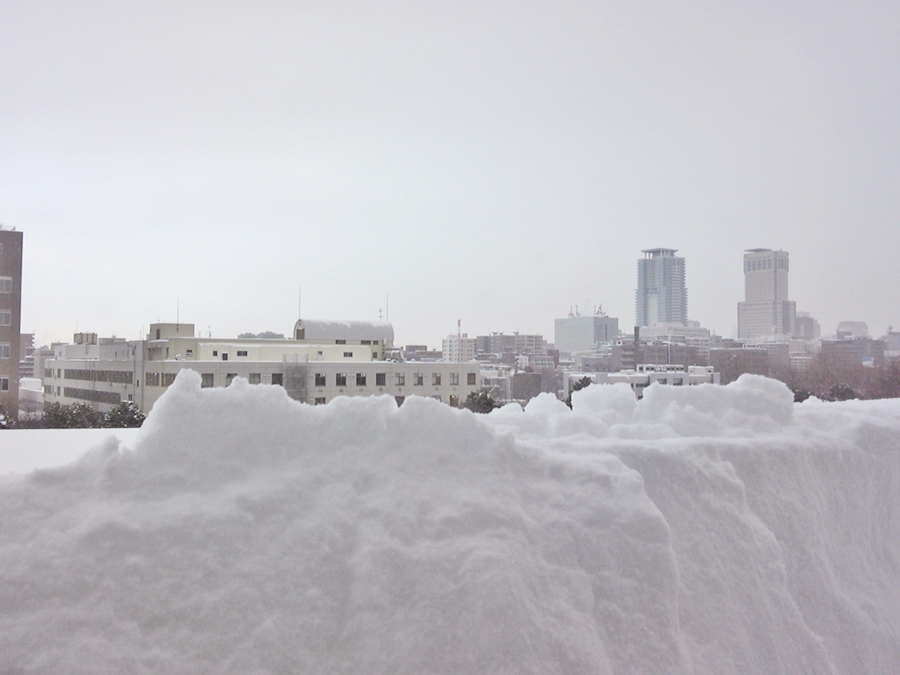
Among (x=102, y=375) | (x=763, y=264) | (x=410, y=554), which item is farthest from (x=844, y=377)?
(x=410, y=554)

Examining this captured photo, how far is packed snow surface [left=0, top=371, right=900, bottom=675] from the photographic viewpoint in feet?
3.32

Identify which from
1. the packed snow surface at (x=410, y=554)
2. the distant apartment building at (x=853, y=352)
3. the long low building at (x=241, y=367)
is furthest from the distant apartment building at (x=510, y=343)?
the packed snow surface at (x=410, y=554)

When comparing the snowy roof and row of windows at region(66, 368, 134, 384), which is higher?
the snowy roof

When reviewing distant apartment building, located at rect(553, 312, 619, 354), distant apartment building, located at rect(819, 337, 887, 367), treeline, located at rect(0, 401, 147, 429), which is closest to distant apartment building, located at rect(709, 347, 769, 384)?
distant apartment building, located at rect(819, 337, 887, 367)

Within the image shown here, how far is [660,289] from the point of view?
22.9 m

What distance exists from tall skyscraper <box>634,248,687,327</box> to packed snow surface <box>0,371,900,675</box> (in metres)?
19.8

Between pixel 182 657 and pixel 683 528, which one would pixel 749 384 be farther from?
pixel 182 657

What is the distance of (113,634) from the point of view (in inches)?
38.4

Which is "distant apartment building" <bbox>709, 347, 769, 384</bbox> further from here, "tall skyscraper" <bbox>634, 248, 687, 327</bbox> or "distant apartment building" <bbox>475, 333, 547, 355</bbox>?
"tall skyscraper" <bbox>634, 248, 687, 327</bbox>

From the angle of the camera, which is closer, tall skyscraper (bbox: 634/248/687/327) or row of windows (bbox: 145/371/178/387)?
row of windows (bbox: 145/371/178/387)

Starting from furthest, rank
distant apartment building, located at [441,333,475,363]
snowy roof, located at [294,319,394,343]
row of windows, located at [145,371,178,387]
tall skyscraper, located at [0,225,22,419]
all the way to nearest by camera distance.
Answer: distant apartment building, located at [441,333,475,363] → snowy roof, located at [294,319,394,343] → row of windows, located at [145,371,178,387] → tall skyscraper, located at [0,225,22,419]

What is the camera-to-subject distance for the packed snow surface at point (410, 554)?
1.01 metres

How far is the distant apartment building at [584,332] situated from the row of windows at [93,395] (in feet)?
34.0

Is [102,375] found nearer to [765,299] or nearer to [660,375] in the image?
[660,375]
